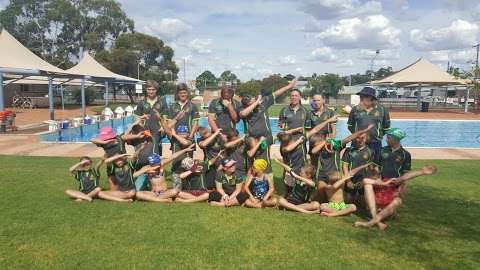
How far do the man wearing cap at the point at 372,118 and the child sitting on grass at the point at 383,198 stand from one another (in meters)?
0.80

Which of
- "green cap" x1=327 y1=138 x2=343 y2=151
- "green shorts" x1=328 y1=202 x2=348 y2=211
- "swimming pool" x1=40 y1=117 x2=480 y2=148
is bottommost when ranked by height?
"swimming pool" x1=40 y1=117 x2=480 y2=148

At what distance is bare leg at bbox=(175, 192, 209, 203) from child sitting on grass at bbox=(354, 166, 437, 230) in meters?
2.53

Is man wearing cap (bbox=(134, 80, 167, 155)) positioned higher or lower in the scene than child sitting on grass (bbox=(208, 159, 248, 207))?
higher

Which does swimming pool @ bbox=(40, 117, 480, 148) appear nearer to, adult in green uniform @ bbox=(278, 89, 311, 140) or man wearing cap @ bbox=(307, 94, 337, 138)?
adult in green uniform @ bbox=(278, 89, 311, 140)

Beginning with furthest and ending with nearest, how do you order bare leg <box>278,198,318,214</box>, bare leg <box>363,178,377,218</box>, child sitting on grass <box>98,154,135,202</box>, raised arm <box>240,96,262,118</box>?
child sitting on grass <box>98,154,135,202</box>, raised arm <box>240,96,262,118</box>, bare leg <box>278,198,318,214</box>, bare leg <box>363,178,377,218</box>

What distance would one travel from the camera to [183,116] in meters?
7.53

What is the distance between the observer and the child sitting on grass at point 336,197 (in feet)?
20.4

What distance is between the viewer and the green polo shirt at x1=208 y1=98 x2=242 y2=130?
709 centimetres

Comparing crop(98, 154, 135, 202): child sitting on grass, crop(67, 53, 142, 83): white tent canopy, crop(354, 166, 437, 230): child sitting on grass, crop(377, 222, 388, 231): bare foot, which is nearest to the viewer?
crop(377, 222, 388, 231): bare foot

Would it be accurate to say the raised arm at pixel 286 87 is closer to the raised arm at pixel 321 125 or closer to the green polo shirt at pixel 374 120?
the raised arm at pixel 321 125

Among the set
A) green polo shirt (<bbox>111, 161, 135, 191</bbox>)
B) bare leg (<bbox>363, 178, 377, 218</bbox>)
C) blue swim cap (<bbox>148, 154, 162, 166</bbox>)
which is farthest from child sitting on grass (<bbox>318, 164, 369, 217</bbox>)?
green polo shirt (<bbox>111, 161, 135, 191</bbox>)

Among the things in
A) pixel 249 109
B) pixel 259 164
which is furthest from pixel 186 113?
pixel 259 164

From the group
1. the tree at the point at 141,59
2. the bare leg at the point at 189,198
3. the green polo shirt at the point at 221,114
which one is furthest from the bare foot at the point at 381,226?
the tree at the point at 141,59

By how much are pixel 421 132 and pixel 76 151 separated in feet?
62.6
